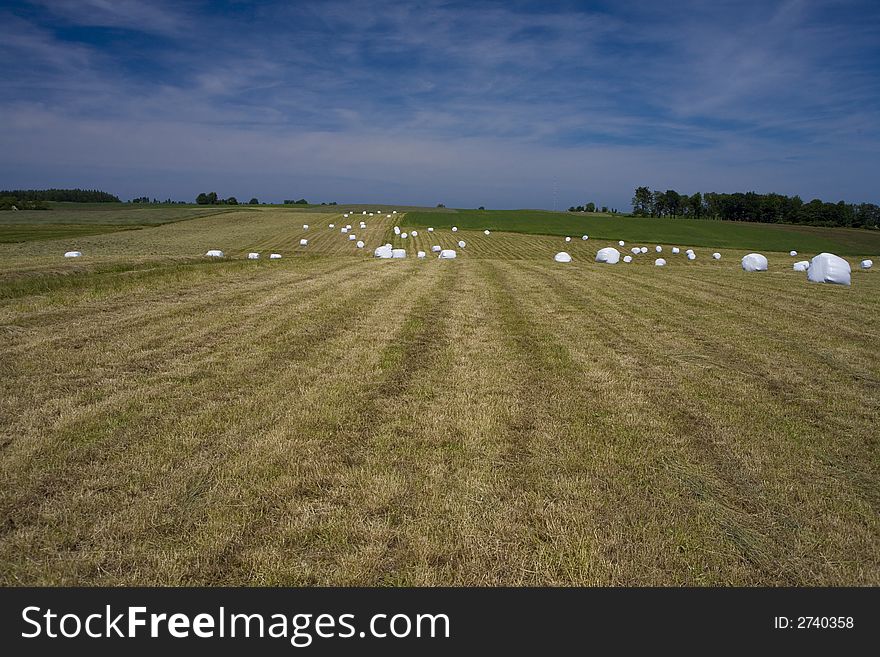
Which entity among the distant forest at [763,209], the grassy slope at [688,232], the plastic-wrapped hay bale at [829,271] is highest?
the distant forest at [763,209]

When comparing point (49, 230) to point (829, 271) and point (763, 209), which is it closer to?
point (829, 271)

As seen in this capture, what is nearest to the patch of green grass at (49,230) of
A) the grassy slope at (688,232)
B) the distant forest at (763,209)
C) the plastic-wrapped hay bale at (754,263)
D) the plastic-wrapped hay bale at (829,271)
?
the grassy slope at (688,232)

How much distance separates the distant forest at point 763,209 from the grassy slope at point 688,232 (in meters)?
43.8

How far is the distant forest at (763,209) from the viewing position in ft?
404

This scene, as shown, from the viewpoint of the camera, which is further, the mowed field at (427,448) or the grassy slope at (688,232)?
the grassy slope at (688,232)

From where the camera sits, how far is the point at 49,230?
195 ft

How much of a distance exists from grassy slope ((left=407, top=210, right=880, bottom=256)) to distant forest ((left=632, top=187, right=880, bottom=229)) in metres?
43.8

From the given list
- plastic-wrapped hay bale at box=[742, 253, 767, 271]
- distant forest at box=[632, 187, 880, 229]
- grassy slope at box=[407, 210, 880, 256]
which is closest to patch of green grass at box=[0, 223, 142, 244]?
grassy slope at box=[407, 210, 880, 256]

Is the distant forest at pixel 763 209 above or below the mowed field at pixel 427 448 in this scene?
above

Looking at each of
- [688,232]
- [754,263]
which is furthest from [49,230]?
[688,232]

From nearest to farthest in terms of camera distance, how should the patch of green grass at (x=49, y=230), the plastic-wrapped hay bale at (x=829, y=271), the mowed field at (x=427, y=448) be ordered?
the mowed field at (x=427, y=448) → the plastic-wrapped hay bale at (x=829, y=271) → the patch of green grass at (x=49, y=230)

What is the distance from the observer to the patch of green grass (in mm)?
50469

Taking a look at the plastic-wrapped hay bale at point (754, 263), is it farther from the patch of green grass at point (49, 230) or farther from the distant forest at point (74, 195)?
the distant forest at point (74, 195)

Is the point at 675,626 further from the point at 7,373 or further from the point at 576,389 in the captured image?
the point at 7,373
